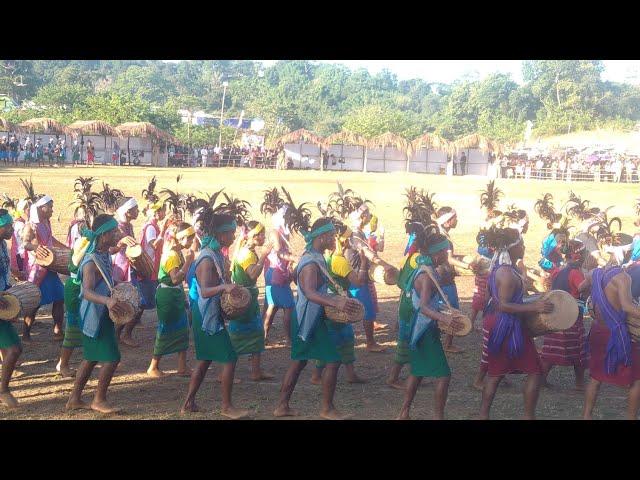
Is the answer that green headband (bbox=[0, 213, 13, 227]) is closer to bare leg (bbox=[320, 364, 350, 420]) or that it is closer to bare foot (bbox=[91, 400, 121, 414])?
bare foot (bbox=[91, 400, 121, 414])

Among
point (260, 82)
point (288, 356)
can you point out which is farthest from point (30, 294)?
point (260, 82)

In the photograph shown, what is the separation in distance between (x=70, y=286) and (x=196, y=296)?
4.80ft

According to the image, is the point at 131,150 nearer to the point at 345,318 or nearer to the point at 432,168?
the point at 432,168

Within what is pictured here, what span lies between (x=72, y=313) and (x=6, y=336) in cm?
80

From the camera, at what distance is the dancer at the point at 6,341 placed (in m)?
6.61

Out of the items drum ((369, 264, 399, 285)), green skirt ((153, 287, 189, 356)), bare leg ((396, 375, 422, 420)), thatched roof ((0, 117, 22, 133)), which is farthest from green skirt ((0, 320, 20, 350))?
thatched roof ((0, 117, 22, 133))

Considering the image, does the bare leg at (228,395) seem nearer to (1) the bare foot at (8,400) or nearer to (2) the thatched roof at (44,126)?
(1) the bare foot at (8,400)

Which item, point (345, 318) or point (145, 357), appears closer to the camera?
point (345, 318)

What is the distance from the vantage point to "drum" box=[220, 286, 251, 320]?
20.8 feet

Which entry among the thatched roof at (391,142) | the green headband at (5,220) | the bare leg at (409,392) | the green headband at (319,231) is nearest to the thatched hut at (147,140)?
the thatched roof at (391,142)

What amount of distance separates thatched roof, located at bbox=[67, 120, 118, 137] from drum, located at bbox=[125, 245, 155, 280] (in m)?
37.1

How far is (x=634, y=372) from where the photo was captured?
6102 mm

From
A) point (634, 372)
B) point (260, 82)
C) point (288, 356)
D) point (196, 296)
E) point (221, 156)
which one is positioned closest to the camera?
point (634, 372)

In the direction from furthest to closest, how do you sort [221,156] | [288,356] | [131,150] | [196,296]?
[221,156] < [131,150] < [288,356] < [196,296]
